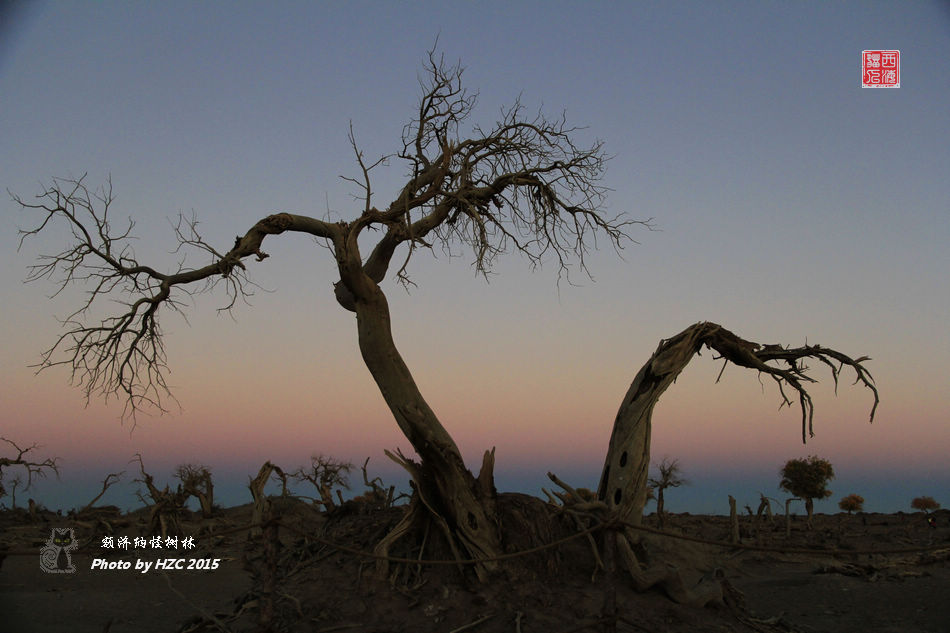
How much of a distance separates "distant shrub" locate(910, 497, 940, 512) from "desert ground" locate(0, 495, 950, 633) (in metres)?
6.71

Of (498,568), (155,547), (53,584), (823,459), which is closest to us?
(498,568)

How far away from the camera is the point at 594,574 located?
30.2ft

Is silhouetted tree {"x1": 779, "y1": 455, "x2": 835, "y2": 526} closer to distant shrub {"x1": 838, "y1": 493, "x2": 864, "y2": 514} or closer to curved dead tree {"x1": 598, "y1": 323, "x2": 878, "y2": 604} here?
distant shrub {"x1": 838, "y1": 493, "x2": 864, "y2": 514}

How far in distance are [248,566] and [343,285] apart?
4.18 m

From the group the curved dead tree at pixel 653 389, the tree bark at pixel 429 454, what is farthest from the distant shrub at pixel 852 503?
the tree bark at pixel 429 454

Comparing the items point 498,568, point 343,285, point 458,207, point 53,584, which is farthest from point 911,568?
point 53,584

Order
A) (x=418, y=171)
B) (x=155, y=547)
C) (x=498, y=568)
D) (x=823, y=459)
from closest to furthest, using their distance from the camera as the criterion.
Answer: (x=498, y=568) < (x=418, y=171) < (x=155, y=547) < (x=823, y=459)

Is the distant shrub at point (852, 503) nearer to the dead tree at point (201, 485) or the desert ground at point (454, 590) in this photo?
the desert ground at point (454, 590)

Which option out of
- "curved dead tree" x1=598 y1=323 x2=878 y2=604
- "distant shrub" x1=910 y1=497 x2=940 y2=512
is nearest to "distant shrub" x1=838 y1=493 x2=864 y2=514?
"distant shrub" x1=910 y1=497 x2=940 y2=512

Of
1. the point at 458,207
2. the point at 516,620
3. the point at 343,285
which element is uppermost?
the point at 458,207

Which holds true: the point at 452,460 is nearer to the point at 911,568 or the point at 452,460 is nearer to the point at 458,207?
the point at 458,207

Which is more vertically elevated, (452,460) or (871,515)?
(452,460)

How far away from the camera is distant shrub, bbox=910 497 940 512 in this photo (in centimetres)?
2165

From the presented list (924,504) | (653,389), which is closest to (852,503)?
(924,504)
